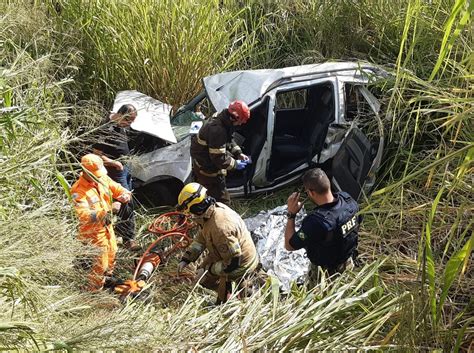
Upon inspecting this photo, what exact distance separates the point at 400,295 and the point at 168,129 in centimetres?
412

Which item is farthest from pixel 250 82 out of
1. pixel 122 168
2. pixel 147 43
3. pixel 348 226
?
pixel 348 226

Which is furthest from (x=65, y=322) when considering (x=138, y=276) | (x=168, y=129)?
(x=168, y=129)

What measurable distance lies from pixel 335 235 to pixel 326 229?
0.12 meters

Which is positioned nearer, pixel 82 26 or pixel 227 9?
pixel 82 26

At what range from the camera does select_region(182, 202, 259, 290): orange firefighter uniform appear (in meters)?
4.93

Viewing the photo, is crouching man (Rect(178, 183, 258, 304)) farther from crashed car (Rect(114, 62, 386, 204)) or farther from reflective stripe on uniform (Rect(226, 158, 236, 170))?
crashed car (Rect(114, 62, 386, 204))

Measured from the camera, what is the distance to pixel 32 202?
3719 millimetres

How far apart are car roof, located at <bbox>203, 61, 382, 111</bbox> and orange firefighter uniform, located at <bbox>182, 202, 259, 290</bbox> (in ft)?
6.38

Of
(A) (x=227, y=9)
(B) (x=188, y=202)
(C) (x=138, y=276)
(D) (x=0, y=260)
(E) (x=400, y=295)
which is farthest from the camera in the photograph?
(A) (x=227, y=9)

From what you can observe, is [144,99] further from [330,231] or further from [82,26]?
[330,231]

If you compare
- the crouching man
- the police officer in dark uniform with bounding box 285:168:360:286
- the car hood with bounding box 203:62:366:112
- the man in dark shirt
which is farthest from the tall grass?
the police officer in dark uniform with bounding box 285:168:360:286

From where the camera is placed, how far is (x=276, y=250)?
19.5ft

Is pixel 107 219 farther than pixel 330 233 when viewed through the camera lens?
Yes

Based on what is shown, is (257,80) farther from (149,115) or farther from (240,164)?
(149,115)
